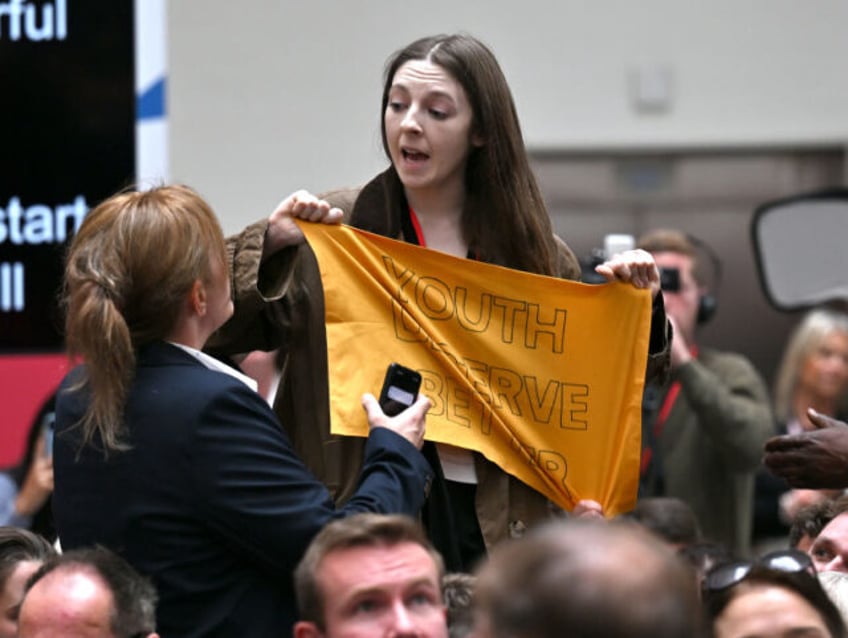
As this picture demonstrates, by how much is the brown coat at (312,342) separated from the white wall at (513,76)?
4.71 meters

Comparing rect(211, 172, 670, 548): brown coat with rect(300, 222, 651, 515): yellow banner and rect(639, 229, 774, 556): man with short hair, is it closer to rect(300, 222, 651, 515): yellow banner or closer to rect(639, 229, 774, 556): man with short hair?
rect(300, 222, 651, 515): yellow banner

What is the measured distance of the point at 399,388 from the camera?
3.86 m

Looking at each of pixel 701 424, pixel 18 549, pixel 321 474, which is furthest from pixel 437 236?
pixel 701 424

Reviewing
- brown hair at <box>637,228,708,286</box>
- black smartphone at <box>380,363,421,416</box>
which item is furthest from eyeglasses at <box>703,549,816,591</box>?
brown hair at <box>637,228,708,286</box>

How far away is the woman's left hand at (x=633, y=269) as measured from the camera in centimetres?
403

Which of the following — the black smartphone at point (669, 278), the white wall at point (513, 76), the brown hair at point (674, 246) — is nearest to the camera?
the black smartphone at point (669, 278)

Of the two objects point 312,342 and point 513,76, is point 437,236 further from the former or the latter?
point 513,76

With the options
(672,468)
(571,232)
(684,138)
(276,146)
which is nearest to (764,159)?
(684,138)

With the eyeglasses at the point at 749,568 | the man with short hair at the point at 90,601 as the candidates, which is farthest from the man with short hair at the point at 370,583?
the eyeglasses at the point at 749,568

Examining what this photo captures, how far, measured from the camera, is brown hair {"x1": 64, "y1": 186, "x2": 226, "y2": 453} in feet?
11.0

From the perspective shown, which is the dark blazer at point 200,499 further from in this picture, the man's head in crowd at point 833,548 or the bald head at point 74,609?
the man's head in crowd at point 833,548

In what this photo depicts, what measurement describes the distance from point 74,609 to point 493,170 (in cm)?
132

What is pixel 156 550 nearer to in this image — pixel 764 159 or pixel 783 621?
pixel 783 621

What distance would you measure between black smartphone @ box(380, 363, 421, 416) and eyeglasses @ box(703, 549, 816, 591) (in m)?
0.71
